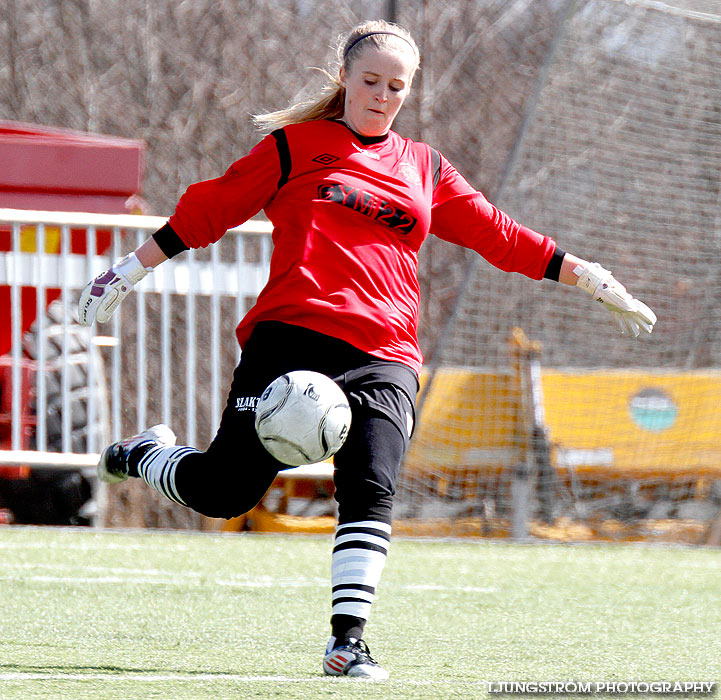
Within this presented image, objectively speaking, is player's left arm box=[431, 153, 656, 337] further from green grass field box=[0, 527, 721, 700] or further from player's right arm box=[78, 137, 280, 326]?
green grass field box=[0, 527, 721, 700]

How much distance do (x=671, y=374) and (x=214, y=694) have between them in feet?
17.6

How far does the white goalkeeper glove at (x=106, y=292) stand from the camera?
11.2 feet

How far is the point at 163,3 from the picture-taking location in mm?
10039

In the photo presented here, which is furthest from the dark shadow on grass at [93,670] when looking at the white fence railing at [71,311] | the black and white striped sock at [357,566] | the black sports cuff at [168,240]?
the white fence railing at [71,311]

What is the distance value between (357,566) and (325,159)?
105 centimetres

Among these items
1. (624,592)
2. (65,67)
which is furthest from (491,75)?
(624,592)

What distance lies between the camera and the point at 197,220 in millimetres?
3465

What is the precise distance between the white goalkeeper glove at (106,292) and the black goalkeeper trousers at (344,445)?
35cm

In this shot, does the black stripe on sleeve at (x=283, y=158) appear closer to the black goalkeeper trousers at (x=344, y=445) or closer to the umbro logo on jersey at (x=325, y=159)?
the umbro logo on jersey at (x=325, y=159)

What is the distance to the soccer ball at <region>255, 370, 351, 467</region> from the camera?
3.08m

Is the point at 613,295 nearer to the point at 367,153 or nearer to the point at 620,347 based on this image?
the point at 367,153

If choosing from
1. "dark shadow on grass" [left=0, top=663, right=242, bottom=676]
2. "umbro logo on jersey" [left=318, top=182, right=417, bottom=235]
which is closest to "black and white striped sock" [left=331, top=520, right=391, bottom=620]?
"dark shadow on grass" [left=0, top=663, right=242, bottom=676]

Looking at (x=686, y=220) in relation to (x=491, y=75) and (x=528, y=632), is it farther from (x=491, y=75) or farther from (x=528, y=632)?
(x=528, y=632)

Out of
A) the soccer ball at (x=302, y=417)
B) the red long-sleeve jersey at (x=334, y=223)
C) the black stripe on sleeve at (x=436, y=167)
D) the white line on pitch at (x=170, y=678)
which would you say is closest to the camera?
the white line on pitch at (x=170, y=678)
